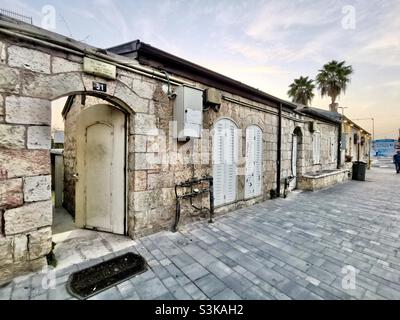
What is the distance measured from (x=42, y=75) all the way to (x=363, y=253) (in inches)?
205

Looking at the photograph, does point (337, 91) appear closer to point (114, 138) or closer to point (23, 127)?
point (114, 138)

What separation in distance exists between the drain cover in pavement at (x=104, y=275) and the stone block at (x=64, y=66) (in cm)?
262

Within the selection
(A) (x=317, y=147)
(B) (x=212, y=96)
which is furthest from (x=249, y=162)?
(A) (x=317, y=147)

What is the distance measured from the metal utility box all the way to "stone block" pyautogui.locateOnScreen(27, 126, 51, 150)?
2021 mm

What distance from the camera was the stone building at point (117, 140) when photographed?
7.84 feet

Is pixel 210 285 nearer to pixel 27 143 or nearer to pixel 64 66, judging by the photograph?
pixel 27 143

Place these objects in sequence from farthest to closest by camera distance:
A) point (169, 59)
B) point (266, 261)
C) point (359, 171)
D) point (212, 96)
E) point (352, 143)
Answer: point (352, 143)
point (359, 171)
point (212, 96)
point (169, 59)
point (266, 261)

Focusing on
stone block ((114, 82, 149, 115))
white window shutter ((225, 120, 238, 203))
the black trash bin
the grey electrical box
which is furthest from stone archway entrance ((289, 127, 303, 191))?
stone block ((114, 82, 149, 115))

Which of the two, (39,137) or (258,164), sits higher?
(39,137)

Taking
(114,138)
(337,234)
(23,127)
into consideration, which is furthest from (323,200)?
(23,127)

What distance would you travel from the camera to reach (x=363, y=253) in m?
3.14

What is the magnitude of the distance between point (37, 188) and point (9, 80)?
1.30 metres

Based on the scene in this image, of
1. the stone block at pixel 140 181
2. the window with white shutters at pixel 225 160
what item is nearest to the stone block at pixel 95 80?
the stone block at pixel 140 181

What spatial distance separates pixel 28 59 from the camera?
2.43m
